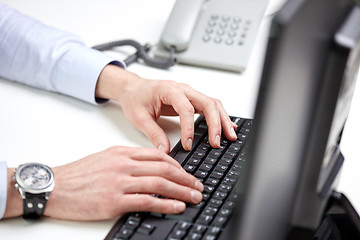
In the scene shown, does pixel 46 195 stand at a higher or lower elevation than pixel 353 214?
lower

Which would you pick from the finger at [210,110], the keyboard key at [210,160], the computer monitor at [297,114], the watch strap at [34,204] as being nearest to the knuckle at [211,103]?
the finger at [210,110]

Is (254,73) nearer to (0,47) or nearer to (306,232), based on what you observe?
(0,47)

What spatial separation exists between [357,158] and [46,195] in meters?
0.52

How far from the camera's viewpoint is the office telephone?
116 centimetres

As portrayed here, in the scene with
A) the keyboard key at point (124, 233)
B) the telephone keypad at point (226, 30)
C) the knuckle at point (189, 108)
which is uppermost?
the telephone keypad at point (226, 30)

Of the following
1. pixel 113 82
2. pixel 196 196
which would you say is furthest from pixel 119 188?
pixel 113 82

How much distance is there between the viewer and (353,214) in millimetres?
629

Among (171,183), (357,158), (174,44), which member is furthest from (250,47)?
(171,183)

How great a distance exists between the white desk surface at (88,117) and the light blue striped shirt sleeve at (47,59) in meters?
0.02

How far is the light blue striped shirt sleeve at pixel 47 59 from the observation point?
1072mm

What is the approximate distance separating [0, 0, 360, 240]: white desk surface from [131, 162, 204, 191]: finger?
0.08 metres

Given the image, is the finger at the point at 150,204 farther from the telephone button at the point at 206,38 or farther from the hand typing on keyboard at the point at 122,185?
the telephone button at the point at 206,38

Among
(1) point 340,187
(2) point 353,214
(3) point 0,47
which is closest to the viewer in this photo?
(2) point 353,214

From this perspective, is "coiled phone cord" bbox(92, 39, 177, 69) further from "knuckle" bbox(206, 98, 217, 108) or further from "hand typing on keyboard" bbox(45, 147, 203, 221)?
"hand typing on keyboard" bbox(45, 147, 203, 221)
